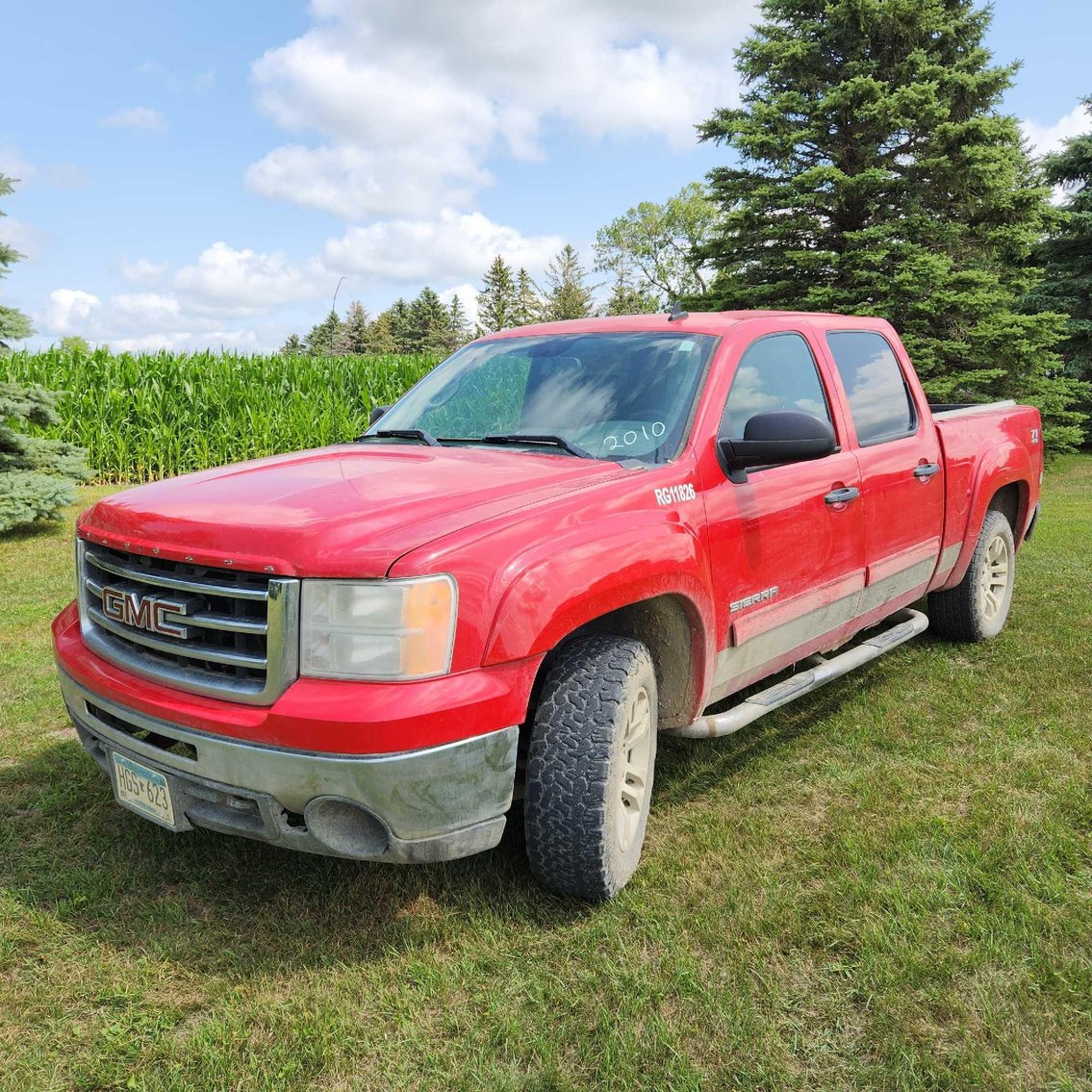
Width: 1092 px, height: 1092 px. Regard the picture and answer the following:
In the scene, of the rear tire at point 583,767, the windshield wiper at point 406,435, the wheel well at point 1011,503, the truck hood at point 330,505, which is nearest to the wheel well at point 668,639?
the rear tire at point 583,767

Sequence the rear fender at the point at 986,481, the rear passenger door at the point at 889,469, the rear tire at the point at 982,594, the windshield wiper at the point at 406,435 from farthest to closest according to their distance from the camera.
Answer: the rear tire at the point at 982,594 < the rear fender at the point at 986,481 < the rear passenger door at the point at 889,469 < the windshield wiper at the point at 406,435

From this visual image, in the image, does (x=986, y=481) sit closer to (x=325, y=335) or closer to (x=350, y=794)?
(x=350, y=794)

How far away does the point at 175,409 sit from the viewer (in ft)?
44.2

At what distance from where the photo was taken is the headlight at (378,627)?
Result: 7.48 ft

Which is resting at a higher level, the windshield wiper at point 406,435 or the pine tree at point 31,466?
the windshield wiper at point 406,435

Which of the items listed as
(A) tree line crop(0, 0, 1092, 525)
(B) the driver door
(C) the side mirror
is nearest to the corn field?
(A) tree line crop(0, 0, 1092, 525)

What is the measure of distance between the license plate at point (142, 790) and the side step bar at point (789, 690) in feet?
5.45

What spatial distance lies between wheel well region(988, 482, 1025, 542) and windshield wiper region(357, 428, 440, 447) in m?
3.78

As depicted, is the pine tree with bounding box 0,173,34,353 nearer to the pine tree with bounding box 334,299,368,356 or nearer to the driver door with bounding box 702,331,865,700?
the driver door with bounding box 702,331,865,700

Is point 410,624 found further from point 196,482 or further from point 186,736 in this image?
point 196,482

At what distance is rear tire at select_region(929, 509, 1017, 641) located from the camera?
533 centimetres

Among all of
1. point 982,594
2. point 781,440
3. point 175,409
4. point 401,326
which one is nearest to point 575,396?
point 781,440

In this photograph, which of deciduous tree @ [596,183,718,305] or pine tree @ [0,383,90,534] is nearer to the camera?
pine tree @ [0,383,90,534]

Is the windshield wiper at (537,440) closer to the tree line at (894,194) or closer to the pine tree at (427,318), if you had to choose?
the tree line at (894,194)
